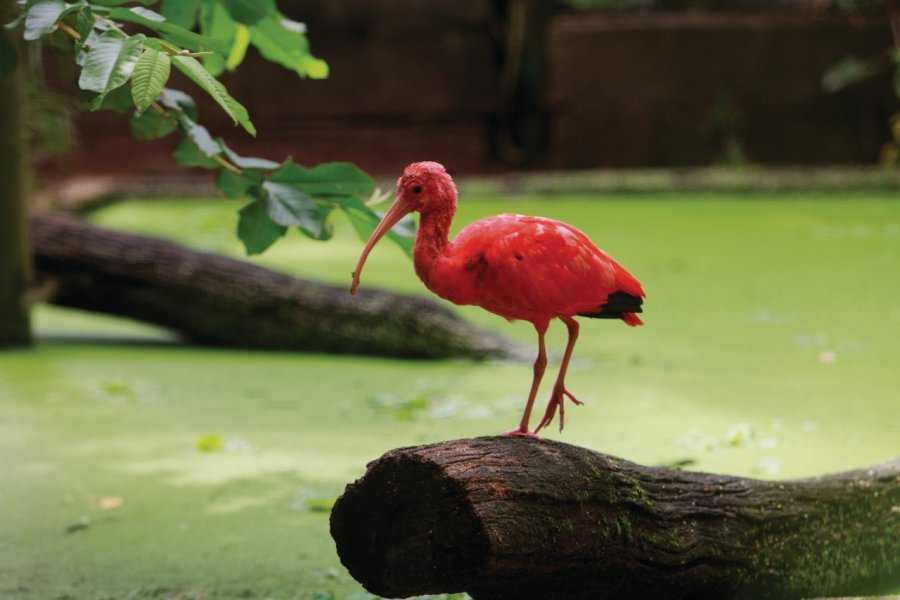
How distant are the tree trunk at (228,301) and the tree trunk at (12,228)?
0.16 meters

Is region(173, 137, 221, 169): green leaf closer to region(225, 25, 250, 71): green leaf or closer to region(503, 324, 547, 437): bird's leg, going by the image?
region(225, 25, 250, 71): green leaf

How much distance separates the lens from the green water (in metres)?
2.32

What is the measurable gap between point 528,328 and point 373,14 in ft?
14.5

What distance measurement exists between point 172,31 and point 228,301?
262cm

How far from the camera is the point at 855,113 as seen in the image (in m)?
7.69

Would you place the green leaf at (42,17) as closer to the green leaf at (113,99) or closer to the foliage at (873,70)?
the green leaf at (113,99)

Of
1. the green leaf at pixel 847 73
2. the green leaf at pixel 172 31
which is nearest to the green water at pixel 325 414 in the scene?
the green leaf at pixel 172 31

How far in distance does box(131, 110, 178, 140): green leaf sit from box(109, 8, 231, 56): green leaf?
575mm

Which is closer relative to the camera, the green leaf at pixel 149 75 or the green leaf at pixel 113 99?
the green leaf at pixel 149 75

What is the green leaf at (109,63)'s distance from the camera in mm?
1408

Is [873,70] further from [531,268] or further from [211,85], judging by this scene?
[211,85]

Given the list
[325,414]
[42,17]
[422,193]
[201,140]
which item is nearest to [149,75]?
[42,17]

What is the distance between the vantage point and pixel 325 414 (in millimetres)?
3205

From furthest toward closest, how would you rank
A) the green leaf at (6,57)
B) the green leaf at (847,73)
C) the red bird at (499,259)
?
the green leaf at (847,73) → the green leaf at (6,57) → the red bird at (499,259)
